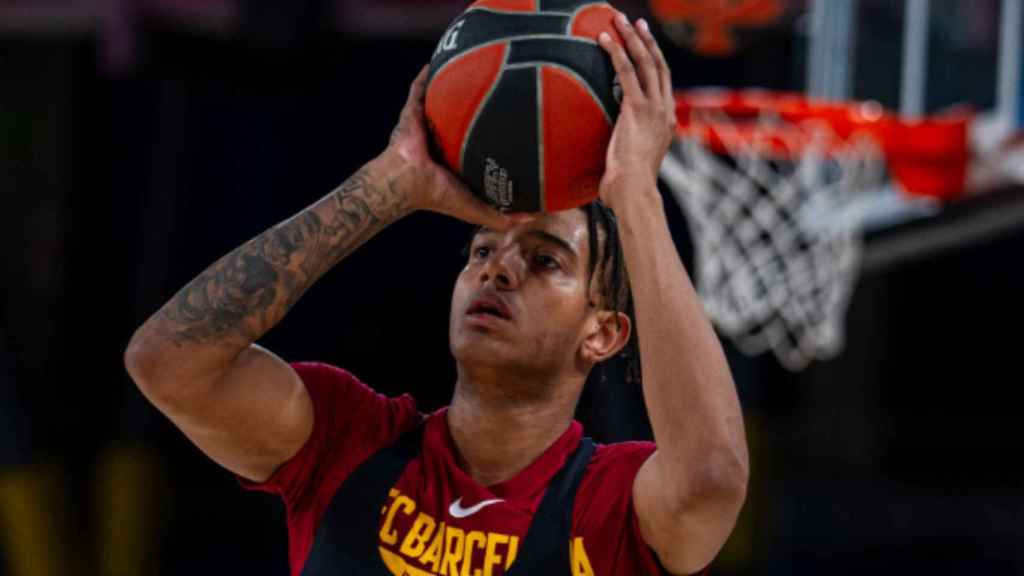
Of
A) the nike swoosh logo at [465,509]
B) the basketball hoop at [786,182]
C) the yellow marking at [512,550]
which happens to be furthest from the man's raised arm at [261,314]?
the basketball hoop at [786,182]

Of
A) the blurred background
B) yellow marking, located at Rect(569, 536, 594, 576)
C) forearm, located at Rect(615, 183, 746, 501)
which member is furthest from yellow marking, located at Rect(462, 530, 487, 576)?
the blurred background

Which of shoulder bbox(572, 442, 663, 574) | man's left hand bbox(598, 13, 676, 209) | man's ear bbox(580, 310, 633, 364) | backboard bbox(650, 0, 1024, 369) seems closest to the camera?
man's left hand bbox(598, 13, 676, 209)

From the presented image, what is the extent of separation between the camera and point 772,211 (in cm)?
536

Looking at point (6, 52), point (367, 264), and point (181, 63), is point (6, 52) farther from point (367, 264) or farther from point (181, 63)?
point (181, 63)

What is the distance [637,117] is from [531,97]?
0.18 m

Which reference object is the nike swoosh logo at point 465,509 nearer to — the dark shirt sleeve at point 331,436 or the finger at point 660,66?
the dark shirt sleeve at point 331,436

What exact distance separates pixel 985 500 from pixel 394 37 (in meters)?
5.21

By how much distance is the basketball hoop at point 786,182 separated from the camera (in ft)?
16.6

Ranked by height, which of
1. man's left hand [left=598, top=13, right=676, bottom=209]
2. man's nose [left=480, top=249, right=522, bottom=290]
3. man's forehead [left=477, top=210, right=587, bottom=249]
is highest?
man's left hand [left=598, top=13, right=676, bottom=209]

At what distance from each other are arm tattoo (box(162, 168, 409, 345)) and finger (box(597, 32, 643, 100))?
0.45 m

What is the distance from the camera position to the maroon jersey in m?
2.62

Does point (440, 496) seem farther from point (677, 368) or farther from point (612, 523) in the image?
point (677, 368)

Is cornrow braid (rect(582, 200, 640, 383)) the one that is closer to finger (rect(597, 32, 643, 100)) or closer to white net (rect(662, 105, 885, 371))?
finger (rect(597, 32, 643, 100))

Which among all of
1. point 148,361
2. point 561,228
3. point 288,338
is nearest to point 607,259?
point 561,228
